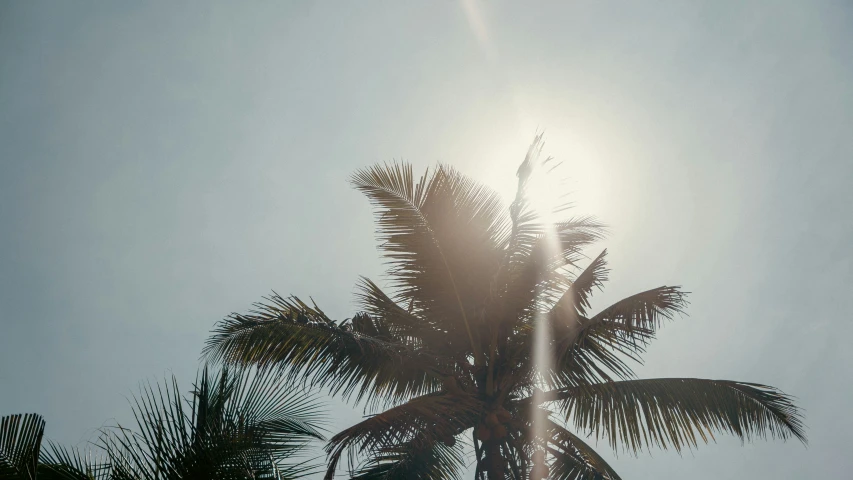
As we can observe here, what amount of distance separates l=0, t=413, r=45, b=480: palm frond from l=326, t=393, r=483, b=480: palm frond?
136 inches

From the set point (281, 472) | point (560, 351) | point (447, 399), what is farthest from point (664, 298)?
point (281, 472)

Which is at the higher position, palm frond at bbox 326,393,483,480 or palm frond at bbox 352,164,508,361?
palm frond at bbox 352,164,508,361

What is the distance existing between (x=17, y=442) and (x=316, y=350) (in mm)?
3965

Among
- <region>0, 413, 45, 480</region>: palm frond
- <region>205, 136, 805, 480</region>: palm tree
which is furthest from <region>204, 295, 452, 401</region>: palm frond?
<region>0, 413, 45, 480</region>: palm frond

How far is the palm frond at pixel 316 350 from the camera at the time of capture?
24.8 ft

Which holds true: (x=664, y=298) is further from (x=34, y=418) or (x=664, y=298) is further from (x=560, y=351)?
(x=34, y=418)

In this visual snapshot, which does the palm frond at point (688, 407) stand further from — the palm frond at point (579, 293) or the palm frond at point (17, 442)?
the palm frond at point (17, 442)

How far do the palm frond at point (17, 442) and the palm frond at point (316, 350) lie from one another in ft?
11.2

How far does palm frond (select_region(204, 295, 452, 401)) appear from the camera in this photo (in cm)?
755

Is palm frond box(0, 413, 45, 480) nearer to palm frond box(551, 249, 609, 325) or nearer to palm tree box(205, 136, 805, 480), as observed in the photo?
palm tree box(205, 136, 805, 480)

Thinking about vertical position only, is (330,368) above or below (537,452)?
above

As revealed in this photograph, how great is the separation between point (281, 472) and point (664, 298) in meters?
5.09

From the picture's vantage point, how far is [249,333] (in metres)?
7.60

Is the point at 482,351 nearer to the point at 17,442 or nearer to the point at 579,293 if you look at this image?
the point at 579,293
